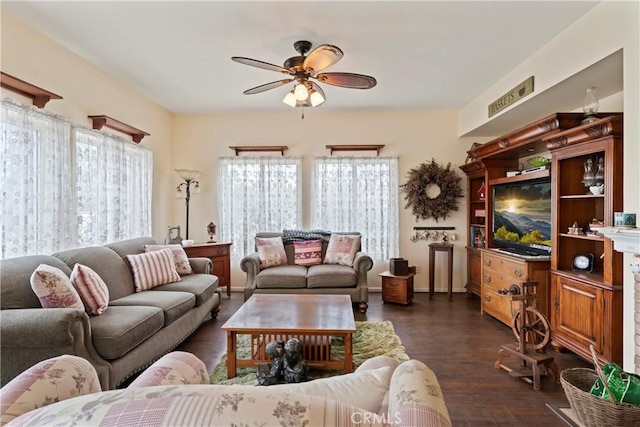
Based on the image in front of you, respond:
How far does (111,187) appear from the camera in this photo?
371 cm

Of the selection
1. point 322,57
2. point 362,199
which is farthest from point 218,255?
point 322,57

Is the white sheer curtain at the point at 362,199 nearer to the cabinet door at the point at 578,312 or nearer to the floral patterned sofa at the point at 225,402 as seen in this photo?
the cabinet door at the point at 578,312

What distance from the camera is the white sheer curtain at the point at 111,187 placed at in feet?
10.9

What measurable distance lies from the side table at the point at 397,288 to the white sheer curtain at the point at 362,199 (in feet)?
2.34

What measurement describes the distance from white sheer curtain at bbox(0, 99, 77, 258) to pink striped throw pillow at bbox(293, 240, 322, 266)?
2.53m

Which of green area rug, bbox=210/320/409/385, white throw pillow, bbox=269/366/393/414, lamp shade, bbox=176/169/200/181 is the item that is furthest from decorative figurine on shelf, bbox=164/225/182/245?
white throw pillow, bbox=269/366/393/414

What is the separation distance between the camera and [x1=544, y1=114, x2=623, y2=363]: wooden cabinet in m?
2.39

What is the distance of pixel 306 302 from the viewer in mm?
3127

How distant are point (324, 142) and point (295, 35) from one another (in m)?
2.45

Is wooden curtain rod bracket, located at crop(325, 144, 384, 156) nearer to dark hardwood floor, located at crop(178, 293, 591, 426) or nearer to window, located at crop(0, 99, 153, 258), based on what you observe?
dark hardwood floor, located at crop(178, 293, 591, 426)

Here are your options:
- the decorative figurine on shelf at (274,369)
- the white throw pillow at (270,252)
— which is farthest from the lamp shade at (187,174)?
the decorative figurine on shelf at (274,369)

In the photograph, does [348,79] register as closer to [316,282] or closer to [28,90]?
[316,282]

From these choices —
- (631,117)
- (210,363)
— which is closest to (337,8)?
(631,117)

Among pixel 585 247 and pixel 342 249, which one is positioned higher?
pixel 585 247
